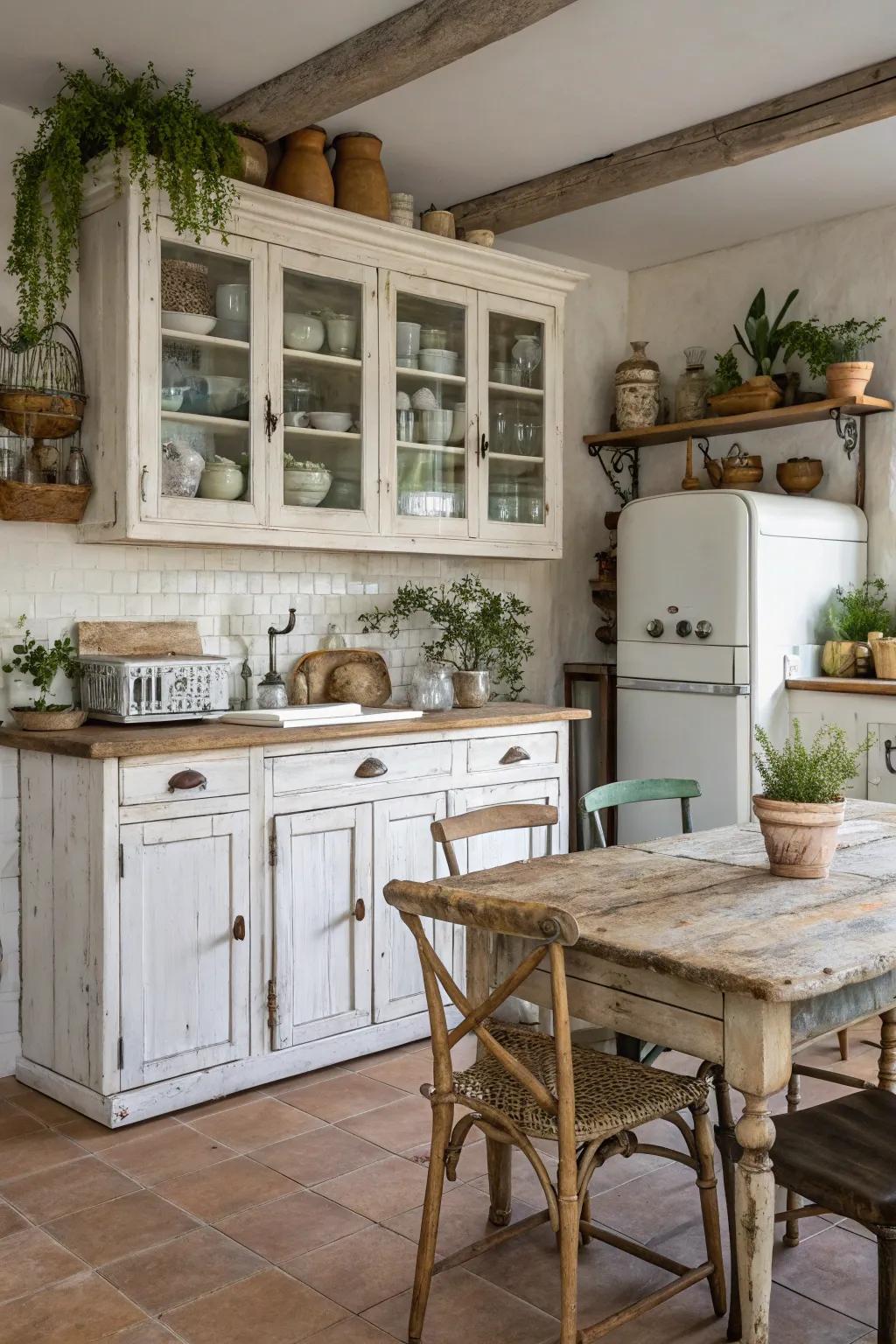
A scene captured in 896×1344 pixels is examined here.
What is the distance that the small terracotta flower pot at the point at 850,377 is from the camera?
4.85m

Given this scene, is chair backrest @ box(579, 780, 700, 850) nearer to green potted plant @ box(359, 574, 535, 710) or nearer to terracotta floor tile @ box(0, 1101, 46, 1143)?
green potted plant @ box(359, 574, 535, 710)

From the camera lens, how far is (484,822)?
289cm

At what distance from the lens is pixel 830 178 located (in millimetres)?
4703

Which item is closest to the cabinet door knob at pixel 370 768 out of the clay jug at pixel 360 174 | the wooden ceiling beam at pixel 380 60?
the clay jug at pixel 360 174

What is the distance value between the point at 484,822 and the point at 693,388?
3.18 m

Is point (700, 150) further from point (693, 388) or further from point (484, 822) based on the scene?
point (484, 822)

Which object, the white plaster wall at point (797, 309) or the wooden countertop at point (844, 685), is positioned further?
the white plaster wall at point (797, 309)

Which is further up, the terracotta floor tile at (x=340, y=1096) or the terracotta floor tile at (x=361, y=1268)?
the terracotta floor tile at (x=361, y=1268)

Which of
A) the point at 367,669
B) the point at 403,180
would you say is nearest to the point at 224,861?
the point at 367,669

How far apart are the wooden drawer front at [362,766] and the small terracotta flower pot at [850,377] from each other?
2170 mm

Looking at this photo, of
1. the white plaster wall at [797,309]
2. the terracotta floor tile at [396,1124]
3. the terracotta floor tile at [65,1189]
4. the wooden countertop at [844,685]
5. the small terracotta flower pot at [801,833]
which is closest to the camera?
the small terracotta flower pot at [801,833]

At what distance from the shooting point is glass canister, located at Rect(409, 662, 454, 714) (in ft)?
14.9

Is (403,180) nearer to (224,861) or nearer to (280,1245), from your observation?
(224,861)

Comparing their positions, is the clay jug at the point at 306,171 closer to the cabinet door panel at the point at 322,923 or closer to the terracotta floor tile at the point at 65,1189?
the cabinet door panel at the point at 322,923
